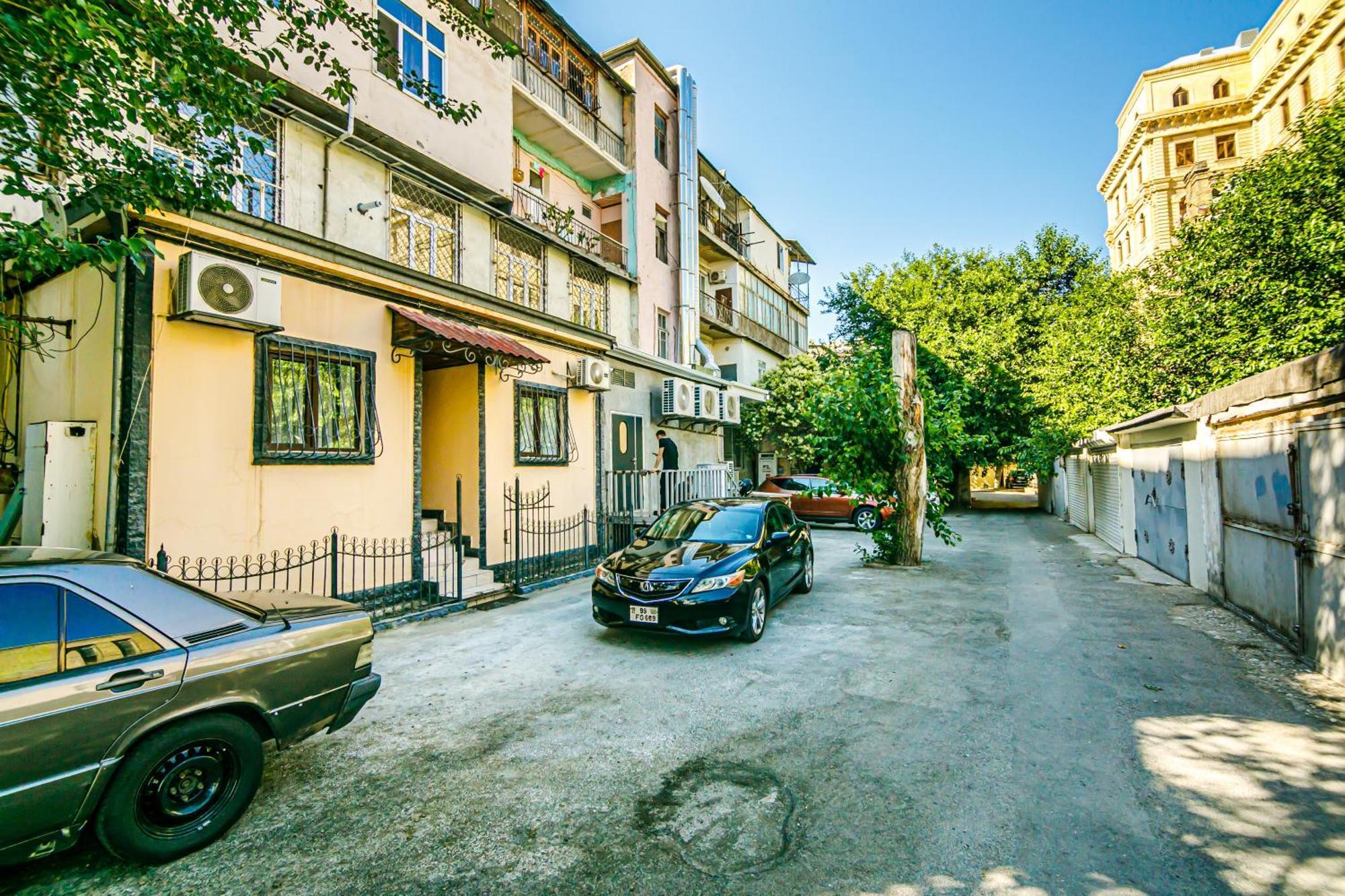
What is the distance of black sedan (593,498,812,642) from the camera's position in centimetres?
633

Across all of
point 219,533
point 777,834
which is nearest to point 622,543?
point 219,533

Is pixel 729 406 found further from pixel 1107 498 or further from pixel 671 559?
pixel 671 559

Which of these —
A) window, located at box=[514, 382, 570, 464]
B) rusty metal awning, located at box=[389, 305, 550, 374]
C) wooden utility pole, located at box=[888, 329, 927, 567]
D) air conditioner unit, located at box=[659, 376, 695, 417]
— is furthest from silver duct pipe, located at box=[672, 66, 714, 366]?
rusty metal awning, located at box=[389, 305, 550, 374]

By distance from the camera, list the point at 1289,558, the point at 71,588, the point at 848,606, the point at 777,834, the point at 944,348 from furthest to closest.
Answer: the point at 944,348 → the point at 848,606 → the point at 1289,558 → the point at 777,834 → the point at 71,588

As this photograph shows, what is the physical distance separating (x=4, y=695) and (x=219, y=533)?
188 inches

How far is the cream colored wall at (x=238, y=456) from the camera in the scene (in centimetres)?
632

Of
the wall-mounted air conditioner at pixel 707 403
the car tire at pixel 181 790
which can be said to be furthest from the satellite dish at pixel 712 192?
the car tire at pixel 181 790

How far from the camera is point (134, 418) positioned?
237 inches

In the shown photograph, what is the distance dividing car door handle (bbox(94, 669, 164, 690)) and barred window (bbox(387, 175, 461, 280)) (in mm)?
7857

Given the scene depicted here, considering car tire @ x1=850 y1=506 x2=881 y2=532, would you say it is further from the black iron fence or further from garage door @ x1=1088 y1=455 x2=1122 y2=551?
the black iron fence

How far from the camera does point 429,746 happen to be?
14.0 feet

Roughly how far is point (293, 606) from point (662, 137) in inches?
762

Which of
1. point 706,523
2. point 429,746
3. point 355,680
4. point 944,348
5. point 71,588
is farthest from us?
point 944,348

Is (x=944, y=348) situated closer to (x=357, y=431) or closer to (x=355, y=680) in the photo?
(x=357, y=431)
